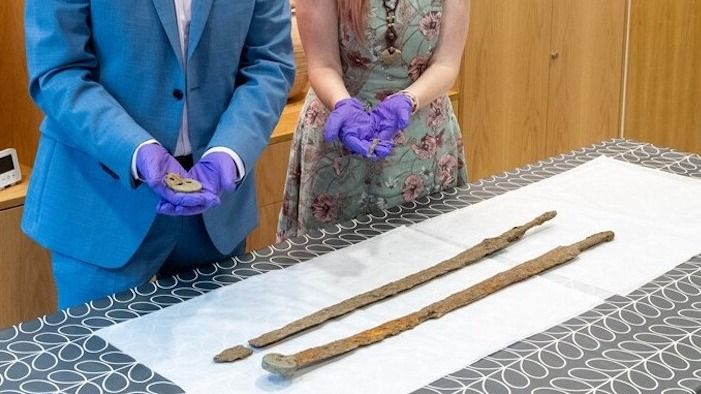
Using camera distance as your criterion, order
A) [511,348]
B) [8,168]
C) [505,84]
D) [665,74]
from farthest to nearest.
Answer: [665,74] < [505,84] < [8,168] < [511,348]

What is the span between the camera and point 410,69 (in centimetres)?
211

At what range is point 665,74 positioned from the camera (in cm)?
392

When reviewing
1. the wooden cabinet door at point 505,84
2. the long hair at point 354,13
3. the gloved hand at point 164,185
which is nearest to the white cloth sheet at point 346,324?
the gloved hand at point 164,185

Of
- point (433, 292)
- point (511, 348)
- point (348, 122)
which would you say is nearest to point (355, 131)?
point (348, 122)

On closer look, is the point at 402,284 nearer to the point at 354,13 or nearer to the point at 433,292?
the point at 433,292

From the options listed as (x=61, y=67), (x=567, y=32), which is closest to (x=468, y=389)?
(x=61, y=67)

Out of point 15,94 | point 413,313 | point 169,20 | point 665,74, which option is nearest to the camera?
point 413,313

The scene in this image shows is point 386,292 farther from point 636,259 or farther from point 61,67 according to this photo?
point 61,67

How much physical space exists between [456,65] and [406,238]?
0.46m

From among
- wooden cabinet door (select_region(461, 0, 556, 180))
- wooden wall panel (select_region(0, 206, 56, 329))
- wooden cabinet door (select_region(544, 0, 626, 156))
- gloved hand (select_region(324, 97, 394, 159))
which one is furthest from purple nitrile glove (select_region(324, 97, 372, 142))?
wooden cabinet door (select_region(544, 0, 626, 156))

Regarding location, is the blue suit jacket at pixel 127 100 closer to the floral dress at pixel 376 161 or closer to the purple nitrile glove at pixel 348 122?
the purple nitrile glove at pixel 348 122

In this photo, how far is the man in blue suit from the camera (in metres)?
1.60

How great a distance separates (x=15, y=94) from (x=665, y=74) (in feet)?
7.87

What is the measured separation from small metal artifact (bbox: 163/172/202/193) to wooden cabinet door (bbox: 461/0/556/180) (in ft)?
6.60
